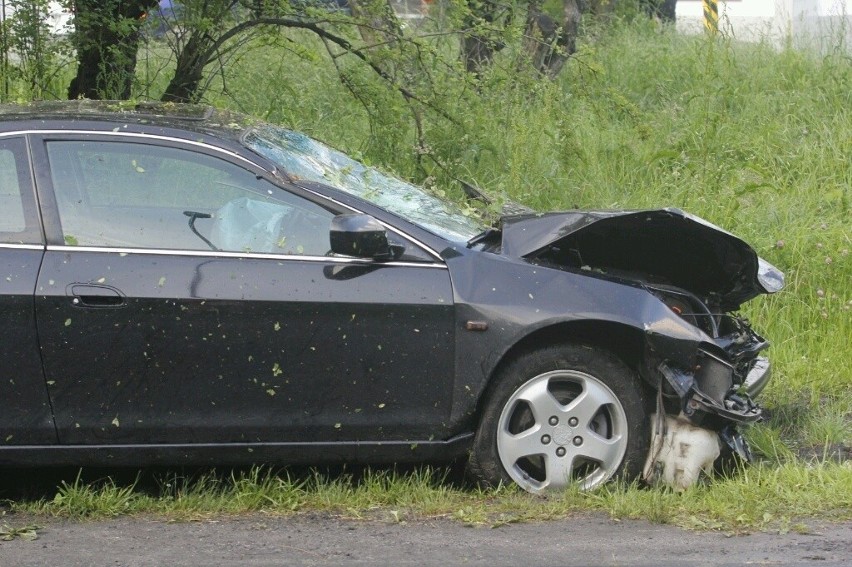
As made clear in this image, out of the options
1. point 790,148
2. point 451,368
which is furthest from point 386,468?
point 790,148

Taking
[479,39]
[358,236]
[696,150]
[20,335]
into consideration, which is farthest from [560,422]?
[696,150]

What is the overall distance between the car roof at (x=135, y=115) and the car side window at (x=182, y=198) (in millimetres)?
164

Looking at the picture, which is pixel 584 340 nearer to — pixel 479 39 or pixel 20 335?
pixel 20 335

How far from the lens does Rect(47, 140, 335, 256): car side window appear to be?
4539 mm

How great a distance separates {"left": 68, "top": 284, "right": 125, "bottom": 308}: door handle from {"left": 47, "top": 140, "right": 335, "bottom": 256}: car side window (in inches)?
12.1

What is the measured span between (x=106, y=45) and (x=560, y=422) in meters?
4.91

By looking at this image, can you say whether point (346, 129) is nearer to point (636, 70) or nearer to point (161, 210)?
point (636, 70)

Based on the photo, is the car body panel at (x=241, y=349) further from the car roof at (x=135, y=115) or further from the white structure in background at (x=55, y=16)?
the white structure in background at (x=55, y=16)

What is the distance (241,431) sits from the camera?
4.46 metres

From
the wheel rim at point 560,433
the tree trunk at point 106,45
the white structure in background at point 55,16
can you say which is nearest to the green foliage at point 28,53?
the white structure in background at point 55,16

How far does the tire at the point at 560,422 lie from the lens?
15.0 feet

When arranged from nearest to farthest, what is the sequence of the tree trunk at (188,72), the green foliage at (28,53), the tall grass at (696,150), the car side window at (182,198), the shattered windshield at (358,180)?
the car side window at (182,198) < the shattered windshield at (358,180) < the tall grass at (696,150) < the green foliage at (28,53) < the tree trunk at (188,72)

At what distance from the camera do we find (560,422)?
181 inches

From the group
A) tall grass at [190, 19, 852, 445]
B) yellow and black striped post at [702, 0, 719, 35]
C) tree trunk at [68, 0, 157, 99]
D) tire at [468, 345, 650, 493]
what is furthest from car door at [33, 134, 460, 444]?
yellow and black striped post at [702, 0, 719, 35]
